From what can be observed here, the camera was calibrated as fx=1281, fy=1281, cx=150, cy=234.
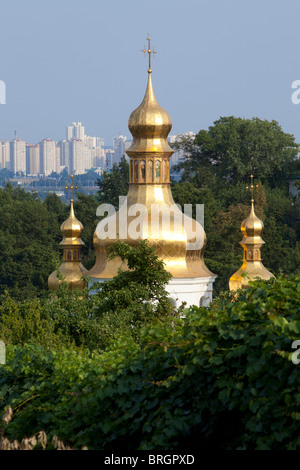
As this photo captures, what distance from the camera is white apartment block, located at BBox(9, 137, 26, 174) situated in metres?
102

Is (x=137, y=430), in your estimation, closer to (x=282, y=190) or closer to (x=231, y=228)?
(x=231, y=228)

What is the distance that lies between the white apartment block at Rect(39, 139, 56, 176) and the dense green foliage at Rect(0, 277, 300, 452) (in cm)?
9740

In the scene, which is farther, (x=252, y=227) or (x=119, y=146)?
(x=119, y=146)

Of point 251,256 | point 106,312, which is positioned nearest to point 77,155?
point 251,256

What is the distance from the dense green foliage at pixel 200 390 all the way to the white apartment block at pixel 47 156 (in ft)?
320

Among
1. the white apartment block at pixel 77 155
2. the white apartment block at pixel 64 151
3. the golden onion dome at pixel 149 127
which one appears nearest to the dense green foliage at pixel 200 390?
the golden onion dome at pixel 149 127

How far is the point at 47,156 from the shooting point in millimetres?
111125

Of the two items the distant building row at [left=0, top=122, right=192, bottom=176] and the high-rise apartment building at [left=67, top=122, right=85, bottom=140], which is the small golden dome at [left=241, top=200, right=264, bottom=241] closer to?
the distant building row at [left=0, top=122, right=192, bottom=176]

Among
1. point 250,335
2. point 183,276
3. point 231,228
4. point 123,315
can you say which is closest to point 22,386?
point 250,335

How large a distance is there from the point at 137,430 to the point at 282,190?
169 feet

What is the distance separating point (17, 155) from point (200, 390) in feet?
320

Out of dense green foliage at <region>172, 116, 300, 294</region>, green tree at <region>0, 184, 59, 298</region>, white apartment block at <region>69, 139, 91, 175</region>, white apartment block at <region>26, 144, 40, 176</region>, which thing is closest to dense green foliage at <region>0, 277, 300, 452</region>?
green tree at <region>0, 184, 59, 298</region>

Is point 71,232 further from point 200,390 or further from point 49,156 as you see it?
point 49,156

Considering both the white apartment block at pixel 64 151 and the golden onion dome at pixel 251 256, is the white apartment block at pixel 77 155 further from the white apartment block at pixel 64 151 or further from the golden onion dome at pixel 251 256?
the golden onion dome at pixel 251 256
